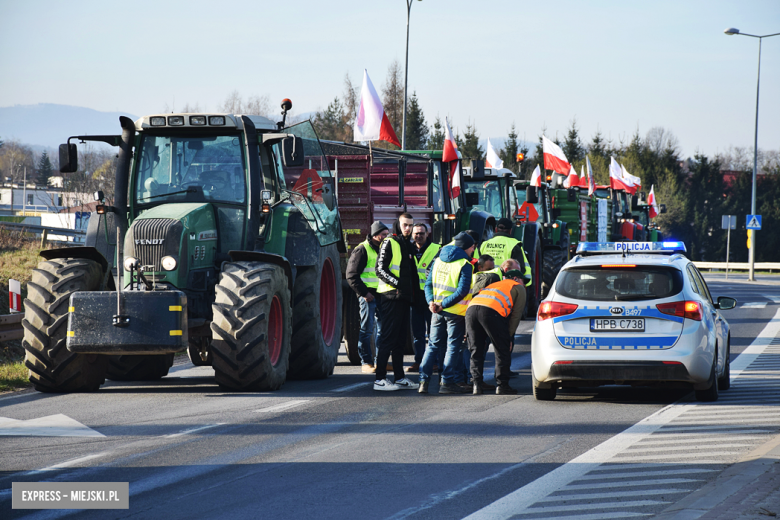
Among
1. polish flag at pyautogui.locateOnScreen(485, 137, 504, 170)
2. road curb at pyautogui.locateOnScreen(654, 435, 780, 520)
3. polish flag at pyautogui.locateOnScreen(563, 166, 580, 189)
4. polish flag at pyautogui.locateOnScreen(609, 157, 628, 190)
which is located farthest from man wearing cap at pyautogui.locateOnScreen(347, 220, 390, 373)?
polish flag at pyautogui.locateOnScreen(609, 157, 628, 190)

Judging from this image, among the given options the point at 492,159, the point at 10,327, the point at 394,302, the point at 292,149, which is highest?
the point at 492,159

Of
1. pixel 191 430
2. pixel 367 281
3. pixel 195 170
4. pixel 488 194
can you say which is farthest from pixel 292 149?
pixel 488 194

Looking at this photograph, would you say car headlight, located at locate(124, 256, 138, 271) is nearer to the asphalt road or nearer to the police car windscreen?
the asphalt road

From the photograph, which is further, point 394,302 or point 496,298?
point 394,302

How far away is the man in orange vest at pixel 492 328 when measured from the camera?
10.5 m

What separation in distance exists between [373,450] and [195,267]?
377cm

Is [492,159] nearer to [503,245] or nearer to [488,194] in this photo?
[488,194]

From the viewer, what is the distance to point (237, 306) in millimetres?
9750

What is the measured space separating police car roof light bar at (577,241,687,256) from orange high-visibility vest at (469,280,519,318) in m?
0.94

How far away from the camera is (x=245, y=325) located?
965 centimetres

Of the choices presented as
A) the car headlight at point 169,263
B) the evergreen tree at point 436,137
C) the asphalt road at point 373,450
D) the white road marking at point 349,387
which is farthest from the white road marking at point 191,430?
the evergreen tree at point 436,137

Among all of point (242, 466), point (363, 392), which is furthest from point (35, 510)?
point (363, 392)

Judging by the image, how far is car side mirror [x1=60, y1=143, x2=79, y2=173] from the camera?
1023 centimetres

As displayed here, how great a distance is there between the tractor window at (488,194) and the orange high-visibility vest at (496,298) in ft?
32.2
